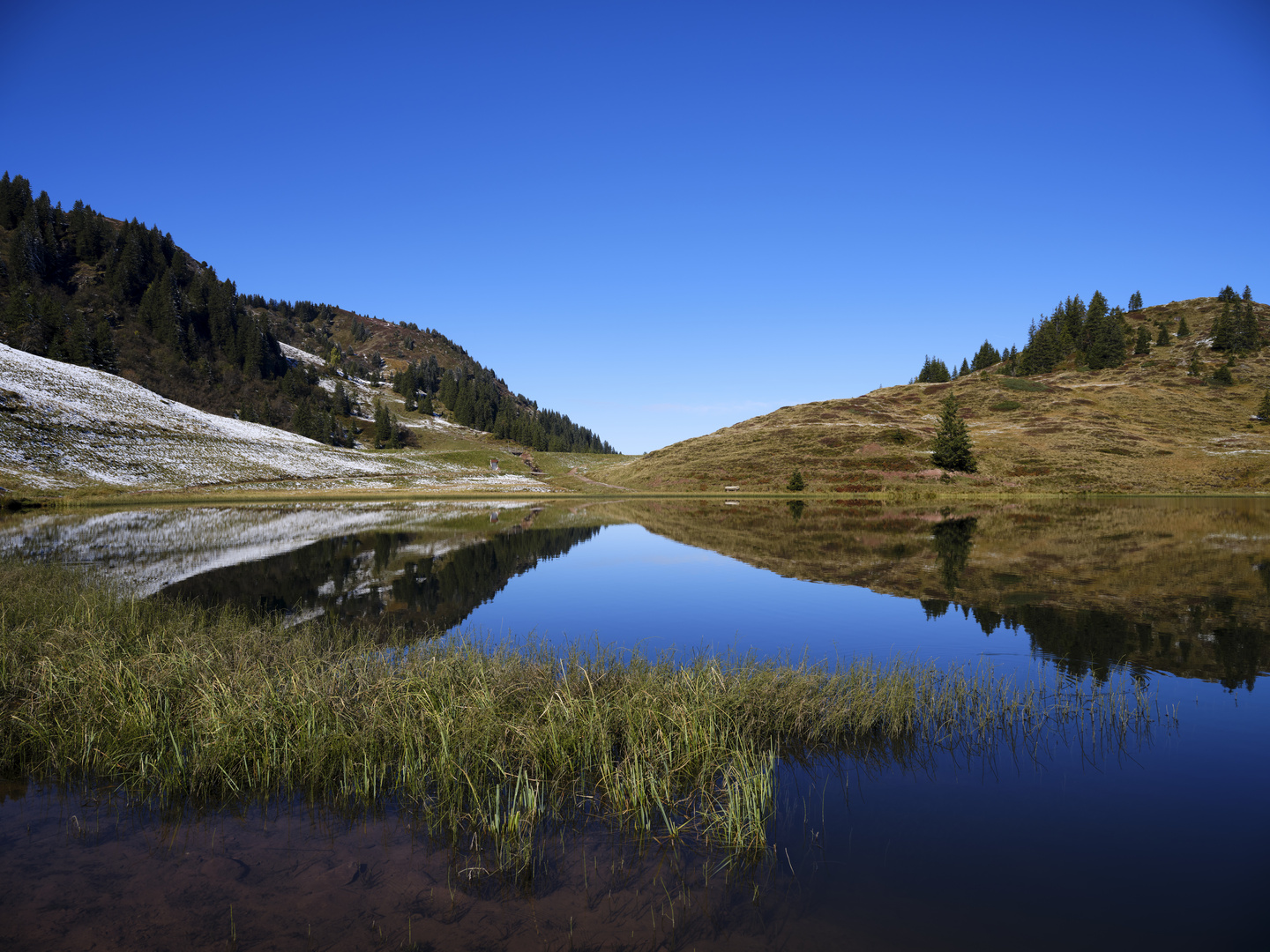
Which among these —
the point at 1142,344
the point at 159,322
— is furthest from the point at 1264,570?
the point at 159,322

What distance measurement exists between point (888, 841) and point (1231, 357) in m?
175

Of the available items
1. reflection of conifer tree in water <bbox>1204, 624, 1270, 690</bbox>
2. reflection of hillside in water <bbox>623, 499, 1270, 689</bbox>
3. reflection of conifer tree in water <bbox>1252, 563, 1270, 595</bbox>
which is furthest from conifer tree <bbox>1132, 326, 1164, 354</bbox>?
reflection of conifer tree in water <bbox>1204, 624, 1270, 690</bbox>

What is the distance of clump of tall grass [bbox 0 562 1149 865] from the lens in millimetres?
7648

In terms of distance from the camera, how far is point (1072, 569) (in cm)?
2636

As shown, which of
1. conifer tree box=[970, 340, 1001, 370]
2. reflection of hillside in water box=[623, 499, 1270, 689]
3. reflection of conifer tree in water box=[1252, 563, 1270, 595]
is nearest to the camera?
reflection of hillside in water box=[623, 499, 1270, 689]

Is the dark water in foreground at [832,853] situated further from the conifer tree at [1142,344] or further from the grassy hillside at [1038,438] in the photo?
the conifer tree at [1142,344]

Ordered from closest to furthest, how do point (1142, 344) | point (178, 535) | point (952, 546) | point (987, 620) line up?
1. point (987, 620)
2. point (952, 546)
3. point (178, 535)
4. point (1142, 344)

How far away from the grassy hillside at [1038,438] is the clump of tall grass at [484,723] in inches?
2970

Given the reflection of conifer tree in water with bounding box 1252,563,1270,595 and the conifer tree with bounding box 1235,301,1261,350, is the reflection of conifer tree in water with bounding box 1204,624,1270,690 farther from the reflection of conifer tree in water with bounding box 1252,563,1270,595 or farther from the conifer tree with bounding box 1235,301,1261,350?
the conifer tree with bounding box 1235,301,1261,350

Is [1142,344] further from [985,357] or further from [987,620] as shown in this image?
[987,620]

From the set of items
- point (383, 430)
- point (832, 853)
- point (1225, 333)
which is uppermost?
point (1225, 333)

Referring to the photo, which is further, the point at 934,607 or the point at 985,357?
the point at 985,357

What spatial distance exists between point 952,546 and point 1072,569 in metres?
8.48

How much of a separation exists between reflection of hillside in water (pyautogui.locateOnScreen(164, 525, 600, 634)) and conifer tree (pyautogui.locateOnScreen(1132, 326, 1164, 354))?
166m
